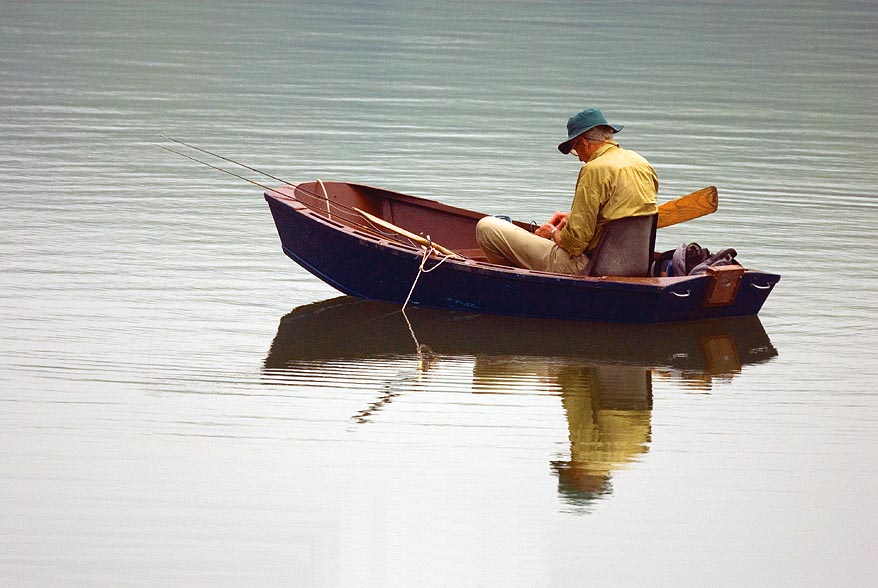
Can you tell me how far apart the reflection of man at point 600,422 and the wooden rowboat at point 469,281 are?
708mm

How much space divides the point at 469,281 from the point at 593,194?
1.06 metres

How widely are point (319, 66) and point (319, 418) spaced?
67.4 feet

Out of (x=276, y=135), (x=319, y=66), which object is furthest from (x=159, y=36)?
(x=276, y=135)

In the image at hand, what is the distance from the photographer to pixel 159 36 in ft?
106

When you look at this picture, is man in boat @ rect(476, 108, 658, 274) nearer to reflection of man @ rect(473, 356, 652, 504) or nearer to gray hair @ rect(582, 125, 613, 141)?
gray hair @ rect(582, 125, 613, 141)

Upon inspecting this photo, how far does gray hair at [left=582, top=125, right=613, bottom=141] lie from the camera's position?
30.0ft

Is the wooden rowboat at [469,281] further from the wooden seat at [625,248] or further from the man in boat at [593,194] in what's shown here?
the man in boat at [593,194]

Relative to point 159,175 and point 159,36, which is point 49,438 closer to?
point 159,175

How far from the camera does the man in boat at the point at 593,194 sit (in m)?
9.02

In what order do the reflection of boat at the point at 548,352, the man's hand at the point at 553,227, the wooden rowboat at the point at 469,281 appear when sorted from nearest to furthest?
the reflection of boat at the point at 548,352, the wooden rowboat at the point at 469,281, the man's hand at the point at 553,227

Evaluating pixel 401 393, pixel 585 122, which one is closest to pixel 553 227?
pixel 585 122

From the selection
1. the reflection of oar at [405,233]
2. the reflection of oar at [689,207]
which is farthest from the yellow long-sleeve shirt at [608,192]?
the reflection of oar at [405,233]

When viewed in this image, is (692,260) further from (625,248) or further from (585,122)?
(585,122)

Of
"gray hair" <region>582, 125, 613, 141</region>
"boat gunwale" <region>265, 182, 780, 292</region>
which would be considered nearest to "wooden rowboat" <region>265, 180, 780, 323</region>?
"boat gunwale" <region>265, 182, 780, 292</region>
